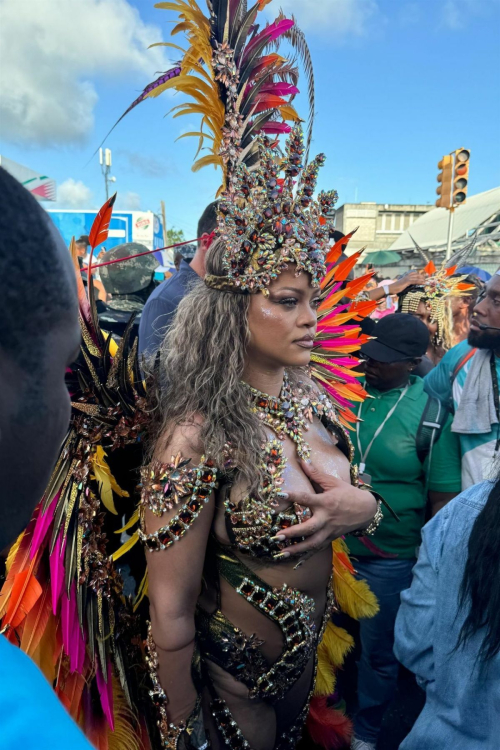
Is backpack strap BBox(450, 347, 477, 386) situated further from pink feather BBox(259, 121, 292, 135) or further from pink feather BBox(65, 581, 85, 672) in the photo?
pink feather BBox(65, 581, 85, 672)

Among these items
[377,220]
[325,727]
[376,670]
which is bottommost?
[376,670]

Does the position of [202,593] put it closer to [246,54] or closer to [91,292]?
[91,292]

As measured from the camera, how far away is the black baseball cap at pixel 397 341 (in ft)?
8.85

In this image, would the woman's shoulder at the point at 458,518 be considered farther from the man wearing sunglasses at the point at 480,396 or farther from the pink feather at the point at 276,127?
the pink feather at the point at 276,127

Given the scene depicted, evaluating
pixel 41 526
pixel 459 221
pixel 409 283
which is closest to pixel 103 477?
pixel 41 526

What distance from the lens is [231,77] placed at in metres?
1.83

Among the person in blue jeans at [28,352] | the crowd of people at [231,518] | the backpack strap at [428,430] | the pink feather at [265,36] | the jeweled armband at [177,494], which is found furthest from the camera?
the backpack strap at [428,430]

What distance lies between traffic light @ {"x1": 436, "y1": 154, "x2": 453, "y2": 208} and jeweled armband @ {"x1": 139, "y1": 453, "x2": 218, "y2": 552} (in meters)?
9.15

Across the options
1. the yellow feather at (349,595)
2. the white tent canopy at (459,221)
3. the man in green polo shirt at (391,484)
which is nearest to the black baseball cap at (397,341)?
the man in green polo shirt at (391,484)

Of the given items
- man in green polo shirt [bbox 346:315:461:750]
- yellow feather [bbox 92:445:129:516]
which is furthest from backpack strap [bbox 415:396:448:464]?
yellow feather [bbox 92:445:129:516]

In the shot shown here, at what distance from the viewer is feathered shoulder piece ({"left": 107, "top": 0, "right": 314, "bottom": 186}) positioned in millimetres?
1801

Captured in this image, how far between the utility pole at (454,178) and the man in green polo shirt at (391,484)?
710 cm

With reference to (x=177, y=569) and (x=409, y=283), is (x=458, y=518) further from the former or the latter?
(x=409, y=283)

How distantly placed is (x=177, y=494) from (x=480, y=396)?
1840 mm
